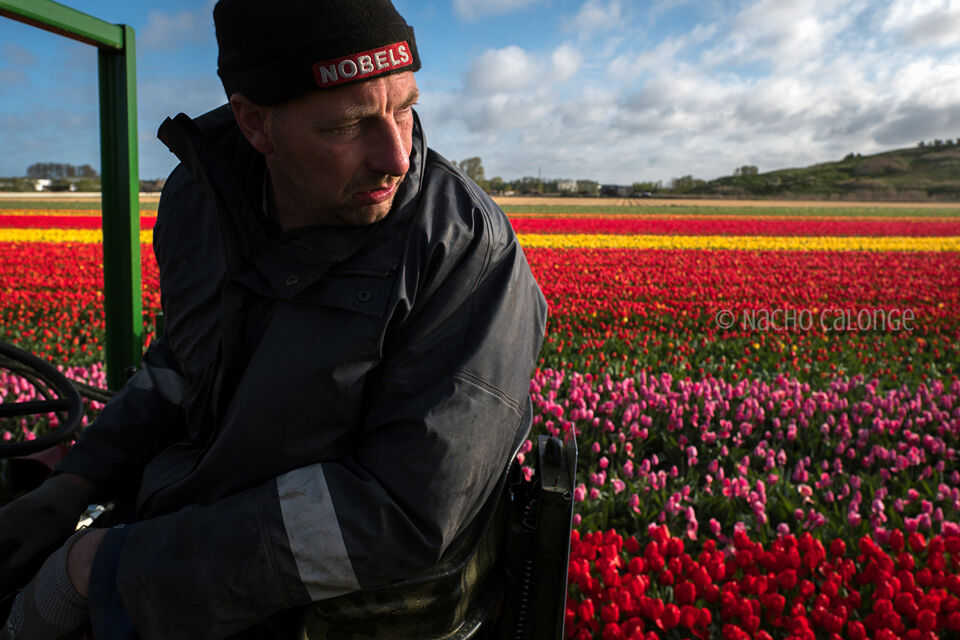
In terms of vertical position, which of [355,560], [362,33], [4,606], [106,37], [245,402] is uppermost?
[106,37]

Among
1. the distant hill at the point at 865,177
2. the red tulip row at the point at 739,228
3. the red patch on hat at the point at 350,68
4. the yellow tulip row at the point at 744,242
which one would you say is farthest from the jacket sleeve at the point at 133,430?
the distant hill at the point at 865,177

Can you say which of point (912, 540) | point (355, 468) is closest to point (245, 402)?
point (355, 468)

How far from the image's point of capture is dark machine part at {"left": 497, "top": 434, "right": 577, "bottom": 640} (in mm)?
1531

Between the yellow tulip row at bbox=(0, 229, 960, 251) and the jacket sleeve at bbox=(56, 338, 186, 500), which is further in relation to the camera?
the yellow tulip row at bbox=(0, 229, 960, 251)

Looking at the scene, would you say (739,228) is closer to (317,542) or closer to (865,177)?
(317,542)

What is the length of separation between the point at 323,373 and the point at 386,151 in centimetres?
43

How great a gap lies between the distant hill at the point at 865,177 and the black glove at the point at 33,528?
86131 millimetres

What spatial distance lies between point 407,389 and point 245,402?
1.05ft

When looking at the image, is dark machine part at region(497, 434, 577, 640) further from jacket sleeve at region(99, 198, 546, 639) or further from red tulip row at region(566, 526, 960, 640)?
red tulip row at region(566, 526, 960, 640)

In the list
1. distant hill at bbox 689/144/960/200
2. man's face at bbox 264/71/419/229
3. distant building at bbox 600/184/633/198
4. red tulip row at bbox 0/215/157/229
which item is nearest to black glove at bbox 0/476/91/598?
man's face at bbox 264/71/419/229

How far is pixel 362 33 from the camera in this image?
4.46 feet

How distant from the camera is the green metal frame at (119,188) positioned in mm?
2916

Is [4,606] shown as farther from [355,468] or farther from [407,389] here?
[407,389]

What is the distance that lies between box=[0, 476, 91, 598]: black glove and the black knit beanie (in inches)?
38.9
